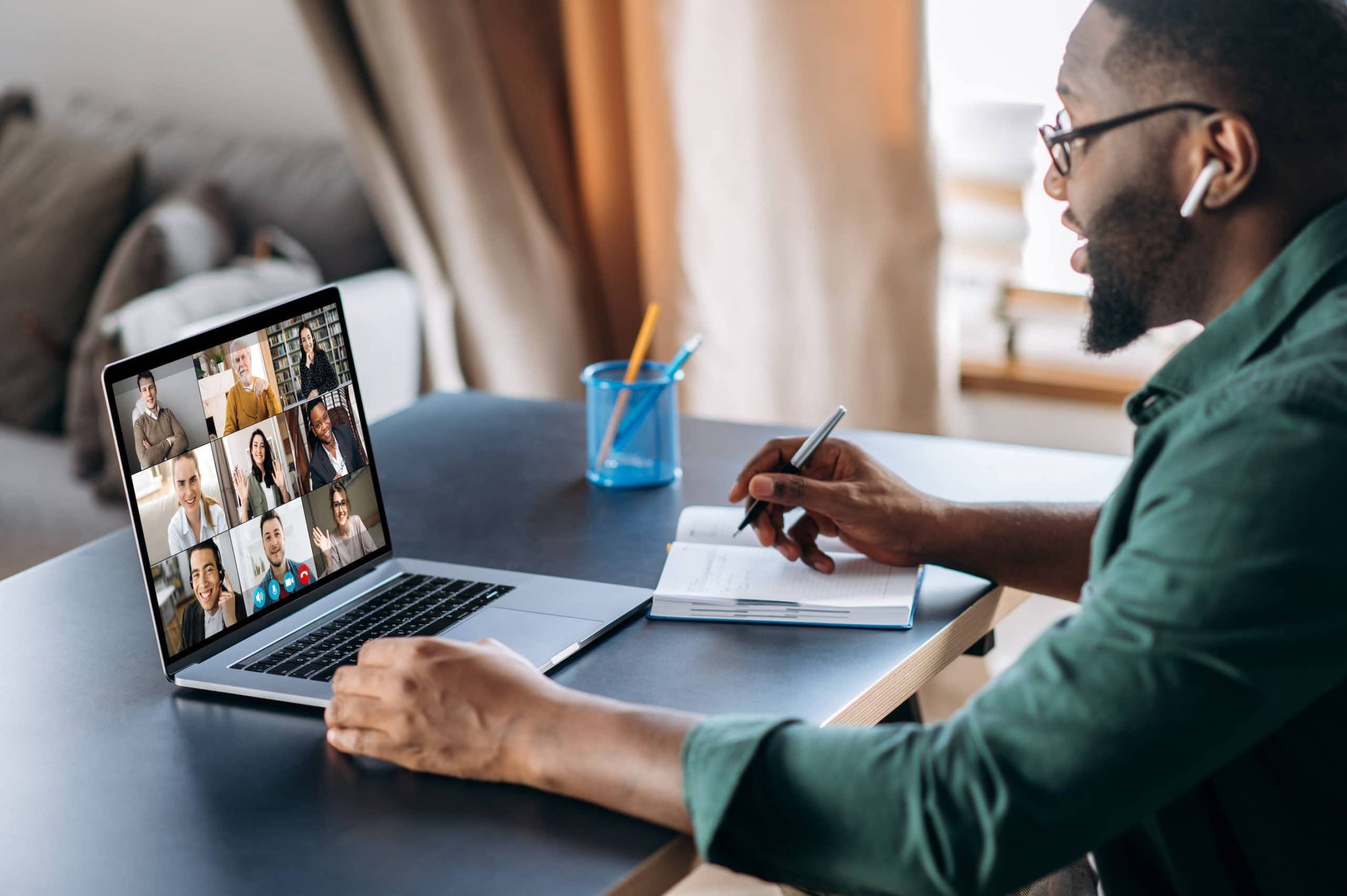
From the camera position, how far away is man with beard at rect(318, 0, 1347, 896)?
743 millimetres

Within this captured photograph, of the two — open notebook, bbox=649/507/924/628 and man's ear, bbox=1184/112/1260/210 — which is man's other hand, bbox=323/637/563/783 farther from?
man's ear, bbox=1184/112/1260/210

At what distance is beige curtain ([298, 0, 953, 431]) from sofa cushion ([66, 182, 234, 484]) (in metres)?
0.35

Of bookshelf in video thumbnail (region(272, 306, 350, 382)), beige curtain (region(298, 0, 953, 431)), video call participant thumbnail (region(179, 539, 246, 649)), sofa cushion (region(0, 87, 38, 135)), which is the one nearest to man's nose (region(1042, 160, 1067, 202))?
bookshelf in video thumbnail (region(272, 306, 350, 382))

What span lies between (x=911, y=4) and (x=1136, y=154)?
5.07ft

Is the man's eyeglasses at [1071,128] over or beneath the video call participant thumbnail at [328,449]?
over

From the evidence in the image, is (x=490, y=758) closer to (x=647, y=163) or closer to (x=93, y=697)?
(x=93, y=697)

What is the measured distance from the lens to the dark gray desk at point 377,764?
2.65 feet

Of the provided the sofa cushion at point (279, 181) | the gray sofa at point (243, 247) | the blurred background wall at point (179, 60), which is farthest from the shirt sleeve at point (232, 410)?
the blurred background wall at point (179, 60)

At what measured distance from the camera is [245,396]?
106cm

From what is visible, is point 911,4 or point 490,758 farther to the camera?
point 911,4

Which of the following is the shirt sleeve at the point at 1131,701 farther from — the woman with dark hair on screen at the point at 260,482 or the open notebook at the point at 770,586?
the woman with dark hair on screen at the point at 260,482

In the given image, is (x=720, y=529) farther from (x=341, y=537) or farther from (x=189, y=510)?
(x=189, y=510)

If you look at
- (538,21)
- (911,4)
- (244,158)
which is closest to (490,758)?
(911,4)

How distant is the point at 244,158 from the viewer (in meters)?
2.98
